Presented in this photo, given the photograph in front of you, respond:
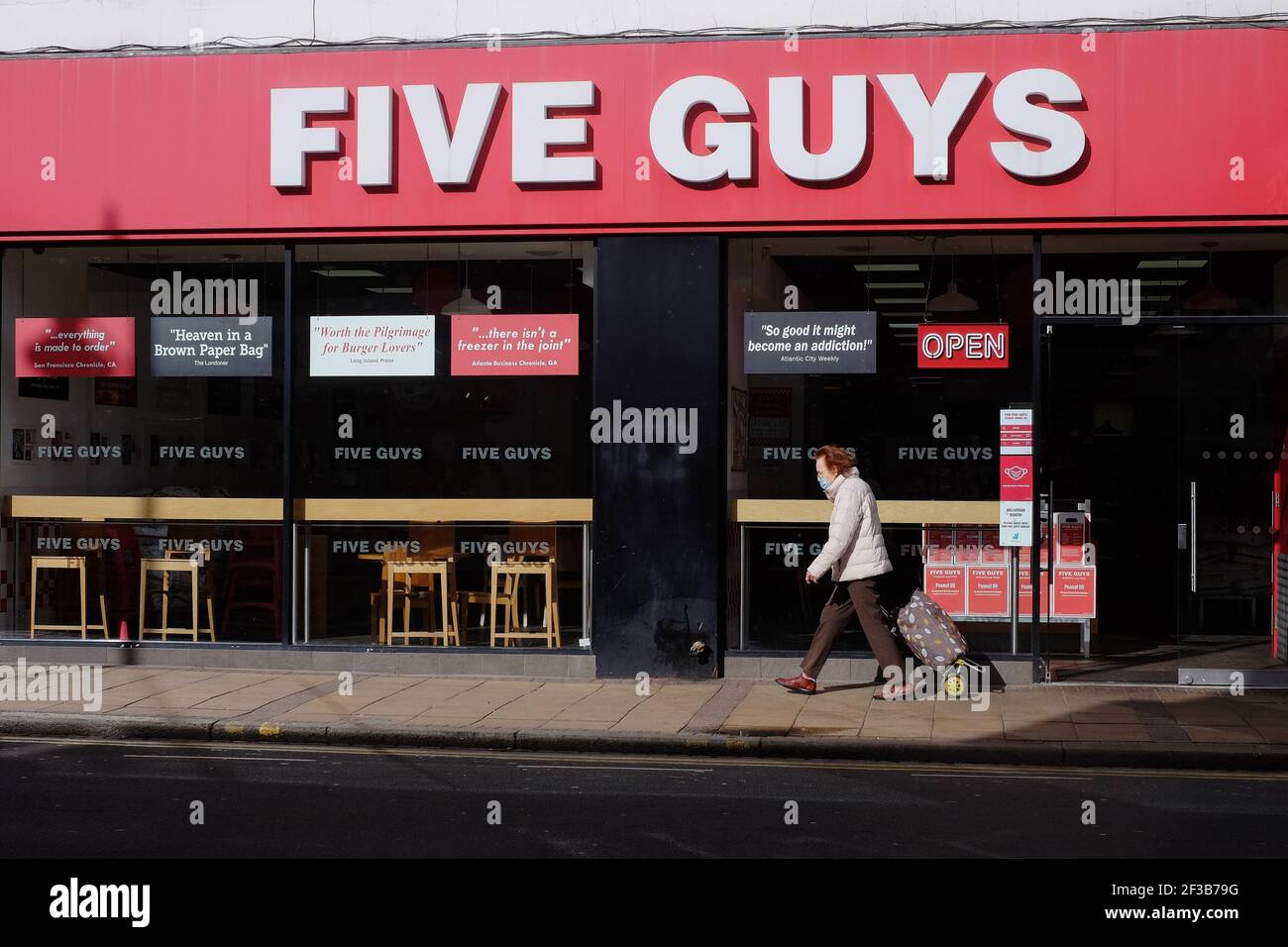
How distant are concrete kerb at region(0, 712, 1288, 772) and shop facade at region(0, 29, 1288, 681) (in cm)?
255

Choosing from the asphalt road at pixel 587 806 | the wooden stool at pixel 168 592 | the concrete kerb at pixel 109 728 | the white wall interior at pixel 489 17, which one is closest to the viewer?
the asphalt road at pixel 587 806

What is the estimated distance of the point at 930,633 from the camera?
415 inches

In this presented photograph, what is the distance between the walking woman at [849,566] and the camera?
413 inches

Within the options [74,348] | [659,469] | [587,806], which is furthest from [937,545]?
[74,348]

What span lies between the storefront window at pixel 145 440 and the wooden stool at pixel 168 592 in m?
0.01

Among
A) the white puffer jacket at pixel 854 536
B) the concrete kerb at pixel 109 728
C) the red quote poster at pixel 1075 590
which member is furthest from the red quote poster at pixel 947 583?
the concrete kerb at pixel 109 728

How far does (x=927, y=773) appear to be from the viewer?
8195 mm

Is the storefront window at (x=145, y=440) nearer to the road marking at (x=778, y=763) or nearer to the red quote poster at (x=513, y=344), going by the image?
the red quote poster at (x=513, y=344)

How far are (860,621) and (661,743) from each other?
2426mm

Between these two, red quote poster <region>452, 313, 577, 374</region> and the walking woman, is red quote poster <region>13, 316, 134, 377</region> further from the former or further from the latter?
the walking woman

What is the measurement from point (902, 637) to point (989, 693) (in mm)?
762

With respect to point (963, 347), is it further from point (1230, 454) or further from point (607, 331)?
point (607, 331)
